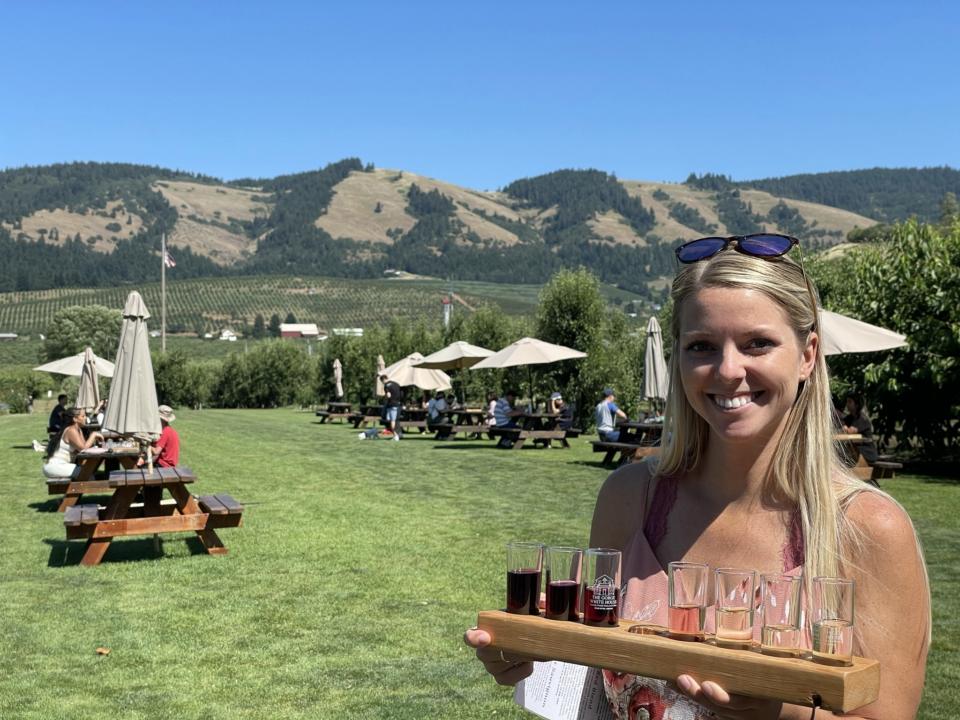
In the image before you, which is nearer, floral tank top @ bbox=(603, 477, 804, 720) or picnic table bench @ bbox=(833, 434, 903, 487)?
floral tank top @ bbox=(603, 477, 804, 720)

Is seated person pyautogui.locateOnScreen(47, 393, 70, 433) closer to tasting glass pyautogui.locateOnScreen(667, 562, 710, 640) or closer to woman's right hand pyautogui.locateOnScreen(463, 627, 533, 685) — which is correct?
woman's right hand pyautogui.locateOnScreen(463, 627, 533, 685)

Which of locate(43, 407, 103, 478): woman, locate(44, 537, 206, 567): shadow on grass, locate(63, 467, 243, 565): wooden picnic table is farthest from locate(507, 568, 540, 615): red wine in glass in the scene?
locate(43, 407, 103, 478): woman

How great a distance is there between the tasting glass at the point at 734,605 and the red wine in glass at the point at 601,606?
0.59ft

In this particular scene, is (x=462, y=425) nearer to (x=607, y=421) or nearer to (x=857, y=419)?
(x=607, y=421)

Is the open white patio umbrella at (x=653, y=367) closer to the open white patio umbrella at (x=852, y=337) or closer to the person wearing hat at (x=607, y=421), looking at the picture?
the person wearing hat at (x=607, y=421)

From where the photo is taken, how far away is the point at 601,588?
1663mm

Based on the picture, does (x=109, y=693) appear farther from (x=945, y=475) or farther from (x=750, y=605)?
(x=945, y=475)

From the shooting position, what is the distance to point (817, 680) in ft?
4.58

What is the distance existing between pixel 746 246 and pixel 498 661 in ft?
2.93

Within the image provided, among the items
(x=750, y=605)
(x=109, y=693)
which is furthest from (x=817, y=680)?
(x=109, y=693)

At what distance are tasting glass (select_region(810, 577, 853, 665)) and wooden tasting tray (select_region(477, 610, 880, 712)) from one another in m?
0.02

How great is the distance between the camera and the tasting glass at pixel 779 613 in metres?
1.48

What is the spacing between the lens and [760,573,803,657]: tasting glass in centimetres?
148

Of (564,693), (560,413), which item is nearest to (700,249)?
(564,693)
